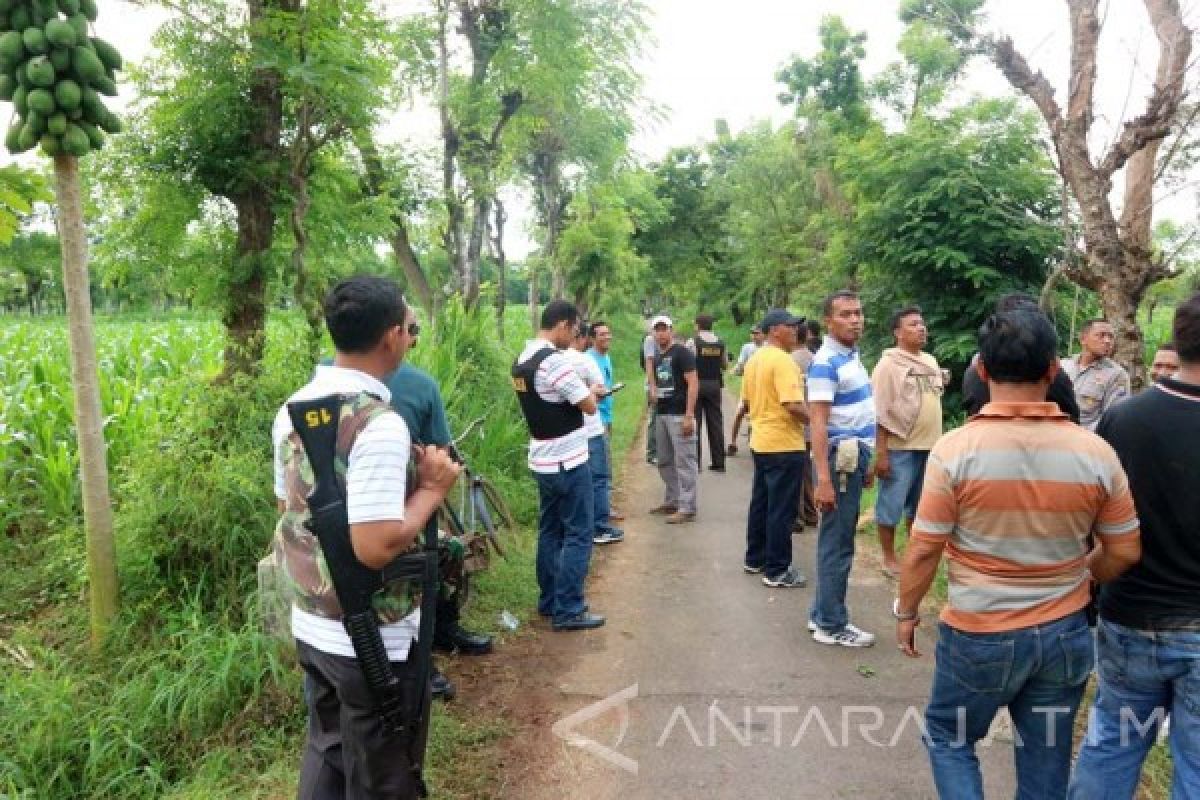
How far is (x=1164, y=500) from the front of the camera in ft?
7.38

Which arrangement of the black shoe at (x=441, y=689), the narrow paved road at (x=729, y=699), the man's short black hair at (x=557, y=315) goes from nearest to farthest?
the narrow paved road at (x=729, y=699), the black shoe at (x=441, y=689), the man's short black hair at (x=557, y=315)

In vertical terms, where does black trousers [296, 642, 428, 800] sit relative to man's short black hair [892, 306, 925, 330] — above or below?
below

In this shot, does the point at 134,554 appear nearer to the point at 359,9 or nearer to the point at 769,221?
the point at 359,9

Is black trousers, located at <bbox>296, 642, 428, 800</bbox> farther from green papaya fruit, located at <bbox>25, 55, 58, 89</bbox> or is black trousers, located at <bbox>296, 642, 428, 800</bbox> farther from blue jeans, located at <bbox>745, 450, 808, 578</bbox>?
blue jeans, located at <bbox>745, 450, 808, 578</bbox>

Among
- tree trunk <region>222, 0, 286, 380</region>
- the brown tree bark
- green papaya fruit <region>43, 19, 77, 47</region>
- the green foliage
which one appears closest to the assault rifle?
green papaya fruit <region>43, 19, 77, 47</region>

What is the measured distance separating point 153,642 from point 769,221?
72.6ft

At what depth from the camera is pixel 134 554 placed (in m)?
3.87

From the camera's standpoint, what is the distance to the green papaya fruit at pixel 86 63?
292 cm

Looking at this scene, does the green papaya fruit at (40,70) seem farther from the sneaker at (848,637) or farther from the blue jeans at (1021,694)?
the sneaker at (848,637)

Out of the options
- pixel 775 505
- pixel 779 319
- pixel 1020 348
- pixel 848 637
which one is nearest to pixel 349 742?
pixel 1020 348

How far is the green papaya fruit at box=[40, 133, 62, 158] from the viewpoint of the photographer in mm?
2930

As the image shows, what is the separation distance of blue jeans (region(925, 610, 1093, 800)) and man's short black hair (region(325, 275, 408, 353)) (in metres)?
1.99

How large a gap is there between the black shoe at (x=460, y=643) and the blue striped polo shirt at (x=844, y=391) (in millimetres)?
2341

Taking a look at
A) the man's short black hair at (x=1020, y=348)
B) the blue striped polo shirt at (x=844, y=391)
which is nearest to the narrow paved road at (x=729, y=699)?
the blue striped polo shirt at (x=844, y=391)
